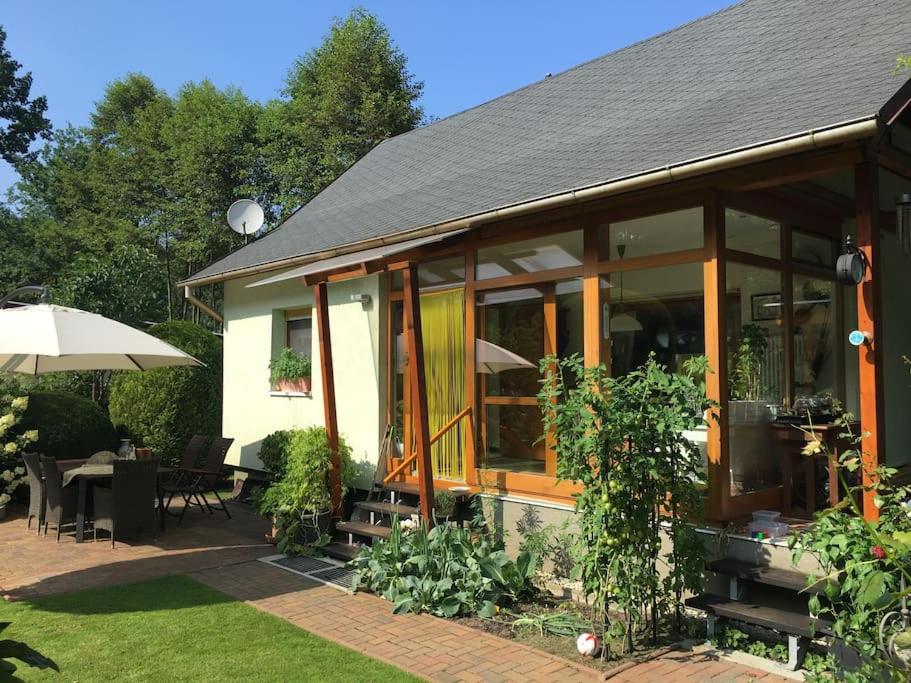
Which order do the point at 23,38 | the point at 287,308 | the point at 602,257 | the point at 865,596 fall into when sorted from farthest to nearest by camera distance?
1. the point at 23,38
2. the point at 287,308
3. the point at 602,257
4. the point at 865,596

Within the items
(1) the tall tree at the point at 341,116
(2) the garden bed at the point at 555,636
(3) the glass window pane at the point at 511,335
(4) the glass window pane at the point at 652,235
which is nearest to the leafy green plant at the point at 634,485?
(2) the garden bed at the point at 555,636

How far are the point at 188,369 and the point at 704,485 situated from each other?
1061 centimetres

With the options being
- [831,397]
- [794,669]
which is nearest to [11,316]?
[794,669]

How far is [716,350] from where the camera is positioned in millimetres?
5535

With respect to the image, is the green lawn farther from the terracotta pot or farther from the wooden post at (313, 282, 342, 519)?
the terracotta pot

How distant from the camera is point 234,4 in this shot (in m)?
10.9

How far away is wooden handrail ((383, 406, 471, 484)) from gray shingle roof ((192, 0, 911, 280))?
208 cm

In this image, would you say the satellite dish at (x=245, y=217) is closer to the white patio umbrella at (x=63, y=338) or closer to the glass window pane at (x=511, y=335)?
the white patio umbrella at (x=63, y=338)

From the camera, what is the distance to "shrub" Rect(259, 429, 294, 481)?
354 inches

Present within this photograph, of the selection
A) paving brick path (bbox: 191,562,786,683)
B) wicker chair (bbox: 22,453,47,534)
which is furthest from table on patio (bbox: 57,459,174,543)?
paving brick path (bbox: 191,562,786,683)

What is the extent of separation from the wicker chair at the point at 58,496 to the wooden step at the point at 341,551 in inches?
130

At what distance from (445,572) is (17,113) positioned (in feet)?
100

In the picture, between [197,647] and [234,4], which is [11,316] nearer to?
[197,647]

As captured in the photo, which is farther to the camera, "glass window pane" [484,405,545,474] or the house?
"glass window pane" [484,405,545,474]
